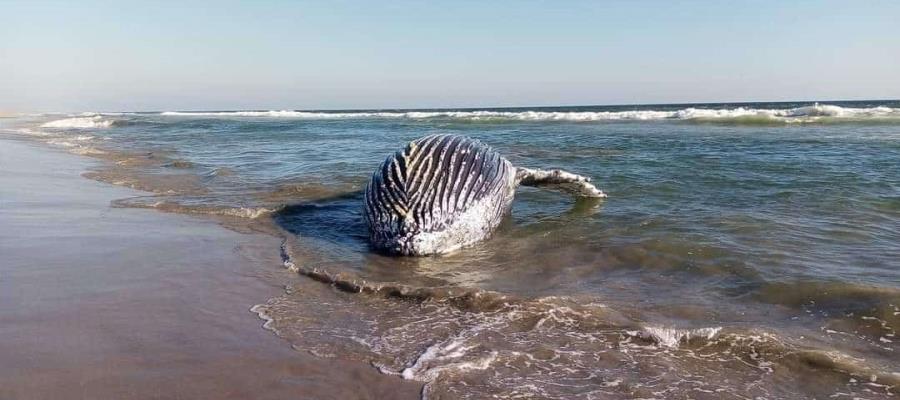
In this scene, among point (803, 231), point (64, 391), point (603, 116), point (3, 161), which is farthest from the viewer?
point (603, 116)

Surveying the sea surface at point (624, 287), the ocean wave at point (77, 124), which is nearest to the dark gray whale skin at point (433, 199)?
the sea surface at point (624, 287)

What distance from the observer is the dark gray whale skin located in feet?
19.4

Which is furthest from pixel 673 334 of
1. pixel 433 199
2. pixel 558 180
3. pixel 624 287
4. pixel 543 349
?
pixel 558 180

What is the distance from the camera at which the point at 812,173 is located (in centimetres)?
995

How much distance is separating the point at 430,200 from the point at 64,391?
3.42 metres

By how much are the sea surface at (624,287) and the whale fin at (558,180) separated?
16cm

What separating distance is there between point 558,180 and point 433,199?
8.96ft

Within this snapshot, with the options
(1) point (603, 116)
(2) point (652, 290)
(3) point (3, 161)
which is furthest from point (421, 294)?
(1) point (603, 116)

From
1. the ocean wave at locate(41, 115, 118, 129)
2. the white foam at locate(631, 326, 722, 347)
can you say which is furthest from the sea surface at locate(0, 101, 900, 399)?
the ocean wave at locate(41, 115, 118, 129)

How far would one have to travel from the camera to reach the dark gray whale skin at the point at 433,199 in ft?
19.4

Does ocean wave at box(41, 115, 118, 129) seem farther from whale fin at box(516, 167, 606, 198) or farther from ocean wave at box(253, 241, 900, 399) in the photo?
ocean wave at box(253, 241, 900, 399)

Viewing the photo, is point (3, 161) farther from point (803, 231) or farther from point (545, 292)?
point (803, 231)

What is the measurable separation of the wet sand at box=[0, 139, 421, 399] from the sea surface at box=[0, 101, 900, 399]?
25cm

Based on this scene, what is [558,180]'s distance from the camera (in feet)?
26.8
